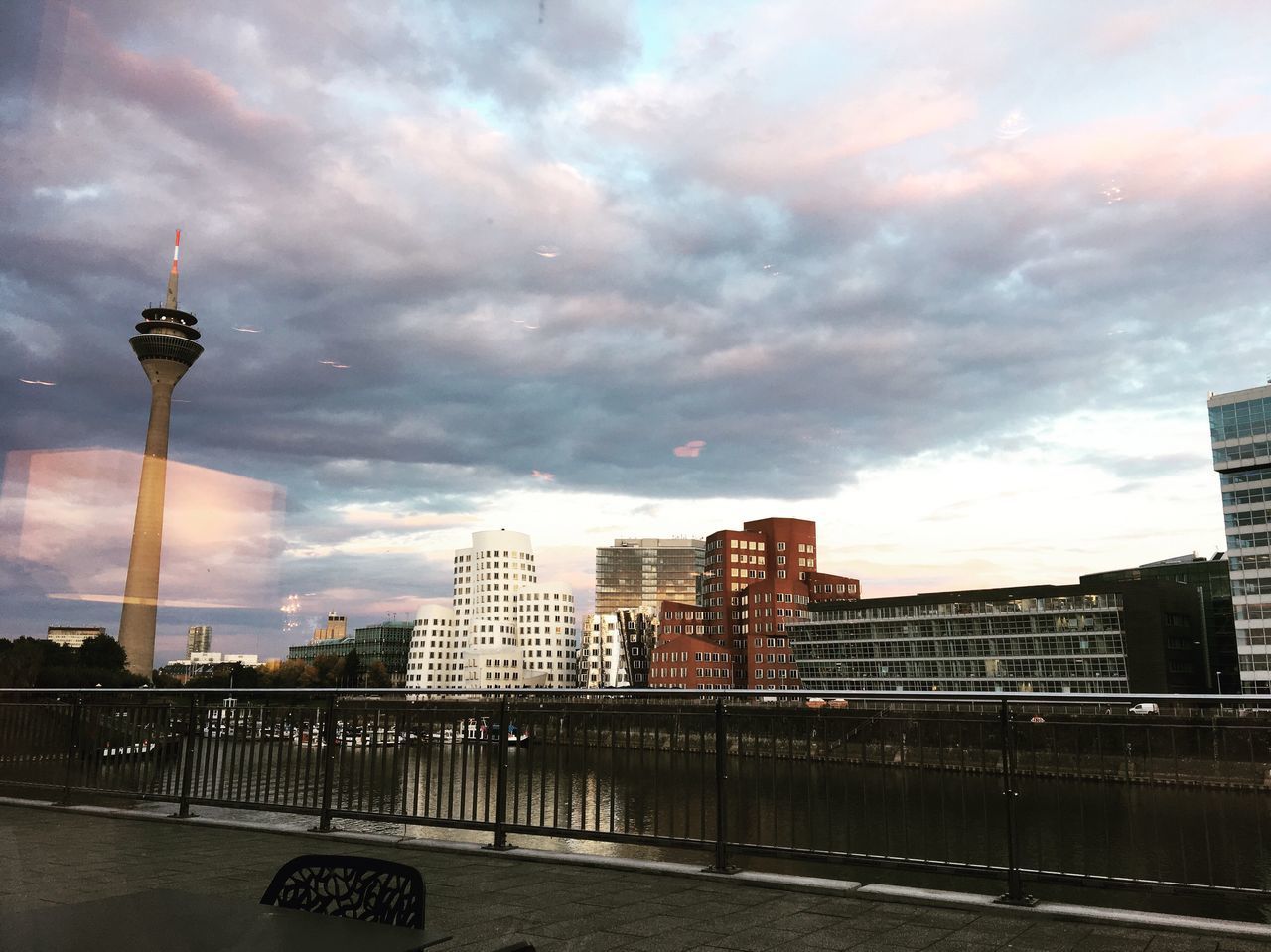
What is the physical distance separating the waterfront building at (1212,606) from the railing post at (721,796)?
311 feet

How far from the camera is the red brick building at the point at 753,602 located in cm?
12069

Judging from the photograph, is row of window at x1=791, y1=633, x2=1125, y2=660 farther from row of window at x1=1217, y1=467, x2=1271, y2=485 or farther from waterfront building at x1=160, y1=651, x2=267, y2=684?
waterfront building at x1=160, y1=651, x2=267, y2=684

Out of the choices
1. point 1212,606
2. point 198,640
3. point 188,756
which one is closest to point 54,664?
point 188,756

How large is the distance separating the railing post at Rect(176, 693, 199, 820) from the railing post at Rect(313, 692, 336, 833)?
1796mm

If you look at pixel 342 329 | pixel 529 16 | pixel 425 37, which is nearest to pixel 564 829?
pixel 529 16

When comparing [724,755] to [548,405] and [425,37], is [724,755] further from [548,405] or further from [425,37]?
[548,405]

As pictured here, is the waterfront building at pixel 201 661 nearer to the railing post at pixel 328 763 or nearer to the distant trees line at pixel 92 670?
the distant trees line at pixel 92 670

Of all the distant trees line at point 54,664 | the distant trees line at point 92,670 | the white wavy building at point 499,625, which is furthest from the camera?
the white wavy building at point 499,625

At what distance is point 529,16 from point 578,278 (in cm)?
11834

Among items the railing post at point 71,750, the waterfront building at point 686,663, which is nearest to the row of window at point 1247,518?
the waterfront building at point 686,663

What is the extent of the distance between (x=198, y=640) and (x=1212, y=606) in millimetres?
180565

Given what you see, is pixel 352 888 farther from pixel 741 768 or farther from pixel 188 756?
pixel 188 756

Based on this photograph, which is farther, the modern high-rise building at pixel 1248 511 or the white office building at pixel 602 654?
the white office building at pixel 602 654

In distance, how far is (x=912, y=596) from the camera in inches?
3807
